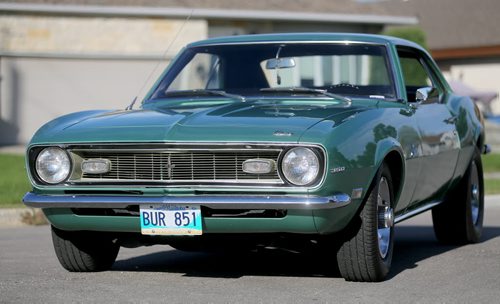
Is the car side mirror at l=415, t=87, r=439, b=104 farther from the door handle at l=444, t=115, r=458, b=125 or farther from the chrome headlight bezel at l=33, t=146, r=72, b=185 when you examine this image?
the chrome headlight bezel at l=33, t=146, r=72, b=185

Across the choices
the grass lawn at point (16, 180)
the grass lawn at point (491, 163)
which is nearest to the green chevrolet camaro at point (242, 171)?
the grass lawn at point (16, 180)

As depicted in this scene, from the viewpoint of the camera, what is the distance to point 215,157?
6.32 meters

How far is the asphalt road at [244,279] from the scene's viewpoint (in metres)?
6.18

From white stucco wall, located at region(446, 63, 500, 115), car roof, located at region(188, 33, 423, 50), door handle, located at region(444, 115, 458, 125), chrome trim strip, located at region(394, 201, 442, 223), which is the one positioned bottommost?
white stucco wall, located at region(446, 63, 500, 115)

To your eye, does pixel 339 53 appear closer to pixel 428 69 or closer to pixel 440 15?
pixel 428 69

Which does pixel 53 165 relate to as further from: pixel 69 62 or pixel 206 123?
pixel 69 62

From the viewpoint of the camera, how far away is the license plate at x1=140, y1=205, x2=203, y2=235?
628 cm

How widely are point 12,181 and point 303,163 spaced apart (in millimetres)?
9661

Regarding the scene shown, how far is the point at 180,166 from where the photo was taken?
A: 6.38 m

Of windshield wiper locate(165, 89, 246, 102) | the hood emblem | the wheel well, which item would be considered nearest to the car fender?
the wheel well

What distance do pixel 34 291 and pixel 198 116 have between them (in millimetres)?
1423

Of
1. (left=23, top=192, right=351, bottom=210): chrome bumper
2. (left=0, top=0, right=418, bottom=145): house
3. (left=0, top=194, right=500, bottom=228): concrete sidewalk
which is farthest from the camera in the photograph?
(left=0, top=0, right=418, bottom=145): house

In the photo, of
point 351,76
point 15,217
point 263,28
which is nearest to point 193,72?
point 351,76

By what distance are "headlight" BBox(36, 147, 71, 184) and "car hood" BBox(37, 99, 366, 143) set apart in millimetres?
84
